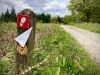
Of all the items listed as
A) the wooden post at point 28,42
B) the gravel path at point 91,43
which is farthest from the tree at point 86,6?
the wooden post at point 28,42

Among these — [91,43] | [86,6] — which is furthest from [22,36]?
[86,6]

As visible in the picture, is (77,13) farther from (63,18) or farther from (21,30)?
(21,30)

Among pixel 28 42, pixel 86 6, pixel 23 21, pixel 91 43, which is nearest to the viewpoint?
pixel 23 21

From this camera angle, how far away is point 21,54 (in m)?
2.90

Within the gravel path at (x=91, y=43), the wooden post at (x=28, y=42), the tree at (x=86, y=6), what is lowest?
the gravel path at (x=91, y=43)

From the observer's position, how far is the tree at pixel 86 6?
48.8 metres

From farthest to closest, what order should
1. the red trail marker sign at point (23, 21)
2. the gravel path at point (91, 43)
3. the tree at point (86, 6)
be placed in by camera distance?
the tree at point (86, 6) < the gravel path at point (91, 43) < the red trail marker sign at point (23, 21)

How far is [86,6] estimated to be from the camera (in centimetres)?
4978

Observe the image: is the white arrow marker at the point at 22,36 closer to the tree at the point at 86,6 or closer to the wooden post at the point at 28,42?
the wooden post at the point at 28,42

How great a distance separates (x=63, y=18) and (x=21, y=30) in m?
66.4

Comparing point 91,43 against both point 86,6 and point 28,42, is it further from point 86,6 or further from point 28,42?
point 86,6

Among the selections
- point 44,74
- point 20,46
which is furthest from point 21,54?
point 44,74

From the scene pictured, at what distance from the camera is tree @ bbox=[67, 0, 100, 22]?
48781 mm

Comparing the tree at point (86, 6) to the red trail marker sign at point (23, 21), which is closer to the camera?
the red trail marker sign at point (23, 21)
